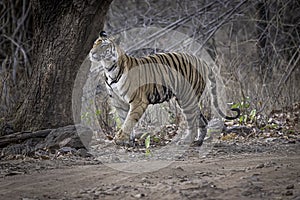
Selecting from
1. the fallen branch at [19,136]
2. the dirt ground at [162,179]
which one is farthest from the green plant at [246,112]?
the fallen branch at [19,136]

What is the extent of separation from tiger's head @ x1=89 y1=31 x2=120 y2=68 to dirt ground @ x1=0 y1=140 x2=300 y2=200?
1487 millimetres

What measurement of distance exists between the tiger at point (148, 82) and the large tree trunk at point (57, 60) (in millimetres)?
298

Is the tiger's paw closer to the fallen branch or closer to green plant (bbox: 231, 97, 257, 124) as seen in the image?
the fallen branch

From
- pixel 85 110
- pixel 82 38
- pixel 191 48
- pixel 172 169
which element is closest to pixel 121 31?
pixel 191 48

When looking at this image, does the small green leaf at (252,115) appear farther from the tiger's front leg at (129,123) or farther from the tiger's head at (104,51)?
the tiger's head at (104,51)

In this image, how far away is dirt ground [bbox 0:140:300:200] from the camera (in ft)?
12.2

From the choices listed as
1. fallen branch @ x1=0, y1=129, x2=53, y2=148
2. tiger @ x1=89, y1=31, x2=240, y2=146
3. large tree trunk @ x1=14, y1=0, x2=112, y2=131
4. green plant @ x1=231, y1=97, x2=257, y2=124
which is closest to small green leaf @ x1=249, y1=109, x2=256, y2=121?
green plant @ x1=231, y1=97, x2=257, y2=124

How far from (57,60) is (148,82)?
3.93ft

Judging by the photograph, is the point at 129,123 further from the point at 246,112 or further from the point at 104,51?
the point at 246,112

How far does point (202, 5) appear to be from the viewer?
11.5 m

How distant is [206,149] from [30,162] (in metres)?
2.14

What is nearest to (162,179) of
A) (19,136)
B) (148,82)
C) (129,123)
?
(129,123)

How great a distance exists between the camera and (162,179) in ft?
13.9

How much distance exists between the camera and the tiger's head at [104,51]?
255 inches
